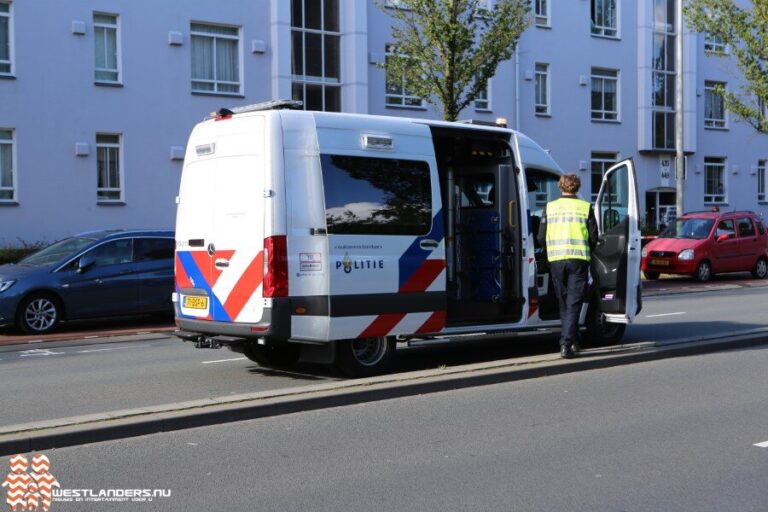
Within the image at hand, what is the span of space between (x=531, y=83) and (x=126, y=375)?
25.4 metres

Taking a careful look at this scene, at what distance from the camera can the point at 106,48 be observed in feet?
81.3

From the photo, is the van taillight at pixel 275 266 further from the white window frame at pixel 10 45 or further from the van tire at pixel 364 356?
the white window frame at pixel 10 45

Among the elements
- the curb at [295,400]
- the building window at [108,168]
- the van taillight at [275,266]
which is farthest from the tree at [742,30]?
the van taillight at [275,266]

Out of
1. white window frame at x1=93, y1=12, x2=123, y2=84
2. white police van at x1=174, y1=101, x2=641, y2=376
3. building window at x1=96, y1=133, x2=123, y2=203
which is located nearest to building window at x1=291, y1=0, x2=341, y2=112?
white window frame at x1=93, y1=12, x2=123, y2=84

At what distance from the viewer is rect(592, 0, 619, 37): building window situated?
3591cm

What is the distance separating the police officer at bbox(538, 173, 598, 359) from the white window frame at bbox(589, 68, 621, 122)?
86.5ft

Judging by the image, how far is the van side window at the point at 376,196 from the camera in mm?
9281

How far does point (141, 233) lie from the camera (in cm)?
1641

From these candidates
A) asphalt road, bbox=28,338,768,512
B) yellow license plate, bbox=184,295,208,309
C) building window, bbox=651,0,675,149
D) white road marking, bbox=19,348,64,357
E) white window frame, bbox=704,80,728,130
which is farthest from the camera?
white window frame, bbox=704,80,728,130

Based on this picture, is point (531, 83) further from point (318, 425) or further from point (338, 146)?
point (318, 425)

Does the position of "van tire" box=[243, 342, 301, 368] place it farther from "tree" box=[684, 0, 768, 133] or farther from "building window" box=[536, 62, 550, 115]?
"building window" box=[536, 62, 550, 115]

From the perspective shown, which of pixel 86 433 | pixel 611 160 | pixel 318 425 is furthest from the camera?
pixel 611 160

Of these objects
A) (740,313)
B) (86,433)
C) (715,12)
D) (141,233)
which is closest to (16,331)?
(141,233)

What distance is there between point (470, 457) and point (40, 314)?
411 inches
